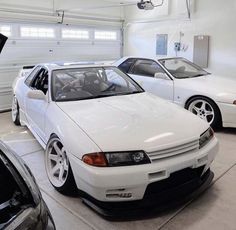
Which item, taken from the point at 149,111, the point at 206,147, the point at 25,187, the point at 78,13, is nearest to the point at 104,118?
the point at 149,111

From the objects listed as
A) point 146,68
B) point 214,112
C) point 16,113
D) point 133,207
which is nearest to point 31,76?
point 16,113

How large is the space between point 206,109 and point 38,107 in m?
2.86

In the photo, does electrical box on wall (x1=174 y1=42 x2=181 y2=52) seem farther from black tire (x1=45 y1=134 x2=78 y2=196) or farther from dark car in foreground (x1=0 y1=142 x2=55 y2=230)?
dark car in foreground (x1=0 y1=142 x2=55 y2=230)

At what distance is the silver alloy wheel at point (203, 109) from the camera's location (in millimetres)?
4844

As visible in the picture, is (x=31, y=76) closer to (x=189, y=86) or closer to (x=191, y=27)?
(x=189, y=86)

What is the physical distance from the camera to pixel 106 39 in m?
8.48

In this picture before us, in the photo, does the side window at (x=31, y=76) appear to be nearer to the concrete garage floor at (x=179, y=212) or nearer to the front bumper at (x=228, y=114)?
the concrete garage floor at (x=179, y=212)

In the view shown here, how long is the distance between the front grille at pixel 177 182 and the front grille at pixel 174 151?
17cm

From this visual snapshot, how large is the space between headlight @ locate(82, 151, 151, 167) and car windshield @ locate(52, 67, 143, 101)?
3.73ft

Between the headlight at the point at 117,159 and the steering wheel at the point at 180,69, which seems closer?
the headlight at the point at 117,159

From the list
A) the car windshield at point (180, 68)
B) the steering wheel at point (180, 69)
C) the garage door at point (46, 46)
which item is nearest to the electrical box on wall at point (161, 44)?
the garage door at point (46, 46)

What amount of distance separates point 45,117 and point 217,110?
2.85 metres

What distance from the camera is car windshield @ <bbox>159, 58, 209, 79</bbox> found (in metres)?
5.46

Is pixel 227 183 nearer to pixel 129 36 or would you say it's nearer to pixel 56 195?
pixel 56 195
